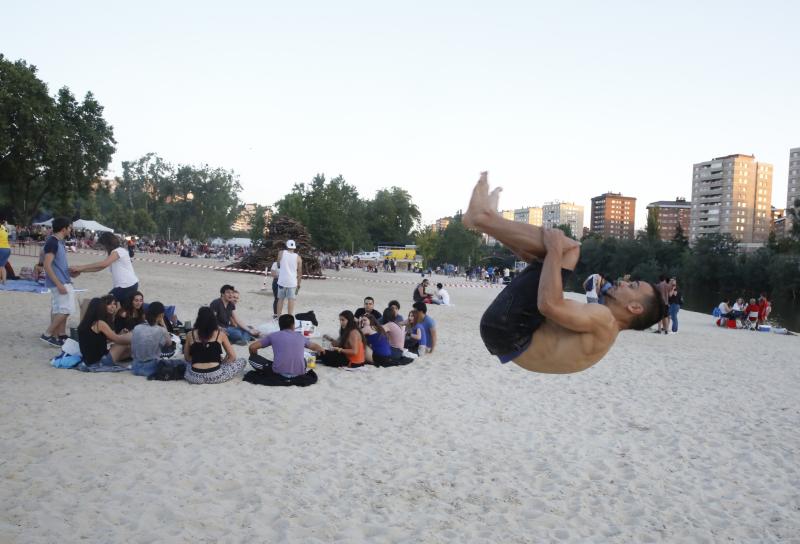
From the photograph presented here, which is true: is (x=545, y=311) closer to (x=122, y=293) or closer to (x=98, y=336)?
(x=98, y=336)

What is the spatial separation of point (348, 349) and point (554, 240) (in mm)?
8354

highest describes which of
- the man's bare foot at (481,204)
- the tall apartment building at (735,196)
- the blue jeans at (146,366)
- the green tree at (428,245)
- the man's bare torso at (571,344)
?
the tall apartment building at (735,196)

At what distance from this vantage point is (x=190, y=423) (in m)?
7.61

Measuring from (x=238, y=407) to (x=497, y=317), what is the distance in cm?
585

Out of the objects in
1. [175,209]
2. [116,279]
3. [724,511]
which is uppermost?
[175,209]

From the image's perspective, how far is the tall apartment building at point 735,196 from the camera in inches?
5738

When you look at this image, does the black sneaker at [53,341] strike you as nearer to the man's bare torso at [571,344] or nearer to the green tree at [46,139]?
the man's bare torso at [571,344]

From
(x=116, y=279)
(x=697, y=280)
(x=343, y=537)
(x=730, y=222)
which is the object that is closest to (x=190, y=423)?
(x=343, y=537)

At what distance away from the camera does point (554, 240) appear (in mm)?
3348

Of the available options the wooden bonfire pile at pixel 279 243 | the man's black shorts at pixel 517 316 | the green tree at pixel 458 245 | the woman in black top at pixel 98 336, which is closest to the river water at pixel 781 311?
the wooden bonfire pile at pixel 279 243

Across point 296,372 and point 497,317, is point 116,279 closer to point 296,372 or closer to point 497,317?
point 296,372

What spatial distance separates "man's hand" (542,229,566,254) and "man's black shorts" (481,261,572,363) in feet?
0.66

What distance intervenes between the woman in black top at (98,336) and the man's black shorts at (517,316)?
8.12 metres

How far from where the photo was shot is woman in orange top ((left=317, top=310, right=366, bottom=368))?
37.1 ft
